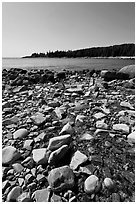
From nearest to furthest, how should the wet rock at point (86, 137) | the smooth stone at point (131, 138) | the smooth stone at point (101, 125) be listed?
the smooth stone at point (131, 138), the wet rock at point (86, 137), the smooth stone at point (101, 125)

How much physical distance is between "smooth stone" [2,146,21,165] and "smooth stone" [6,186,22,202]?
1.37 ft

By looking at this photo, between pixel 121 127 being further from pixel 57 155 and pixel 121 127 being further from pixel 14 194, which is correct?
pixel 14 194

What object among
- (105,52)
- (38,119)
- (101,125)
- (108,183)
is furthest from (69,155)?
(105,52)

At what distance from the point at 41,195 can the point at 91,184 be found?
1.61 ft

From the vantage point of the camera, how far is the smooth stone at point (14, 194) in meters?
1.41

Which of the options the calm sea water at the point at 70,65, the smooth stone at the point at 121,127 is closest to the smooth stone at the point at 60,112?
the smooth stone at the point at 121,127

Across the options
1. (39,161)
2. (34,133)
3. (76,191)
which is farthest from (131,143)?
(34,133)

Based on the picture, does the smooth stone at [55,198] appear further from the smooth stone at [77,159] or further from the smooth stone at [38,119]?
the smooth stone at [38,119]

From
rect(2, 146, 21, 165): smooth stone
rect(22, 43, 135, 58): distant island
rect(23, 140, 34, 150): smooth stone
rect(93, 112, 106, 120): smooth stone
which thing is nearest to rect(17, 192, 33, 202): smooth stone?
rect(2, 146, 21, 165): smooth stone

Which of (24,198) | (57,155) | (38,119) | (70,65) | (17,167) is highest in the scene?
(70,65)

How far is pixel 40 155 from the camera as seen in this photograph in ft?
6.09

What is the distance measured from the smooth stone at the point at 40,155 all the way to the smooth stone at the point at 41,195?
366 mm

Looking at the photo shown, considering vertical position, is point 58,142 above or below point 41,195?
above

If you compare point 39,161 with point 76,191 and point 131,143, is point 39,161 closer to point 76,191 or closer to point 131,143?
point 76,191
